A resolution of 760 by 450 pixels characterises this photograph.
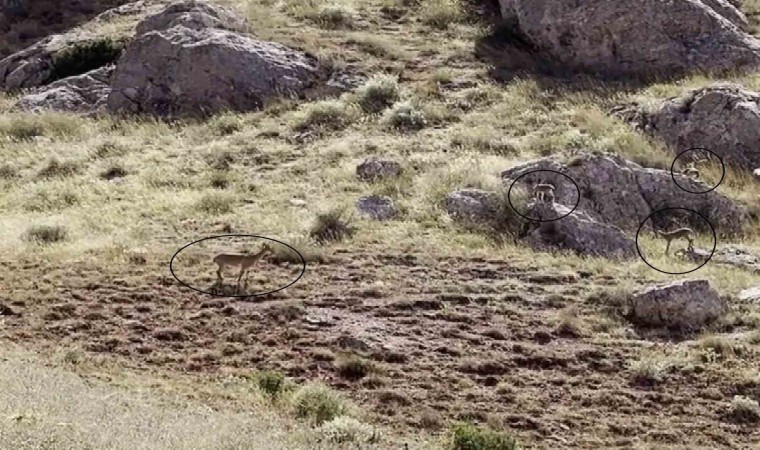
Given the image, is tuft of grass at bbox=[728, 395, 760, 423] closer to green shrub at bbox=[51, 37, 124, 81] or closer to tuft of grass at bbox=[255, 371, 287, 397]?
tuft of grass at bbox=[255, 371, 287, 397]

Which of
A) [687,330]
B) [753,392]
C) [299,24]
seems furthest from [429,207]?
[299,24]

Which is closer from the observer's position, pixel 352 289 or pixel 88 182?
pixel 352 289

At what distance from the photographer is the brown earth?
8844 millimetres

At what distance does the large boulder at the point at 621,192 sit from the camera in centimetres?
1419

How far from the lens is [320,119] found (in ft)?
61.8

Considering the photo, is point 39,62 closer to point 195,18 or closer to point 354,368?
point 195,18

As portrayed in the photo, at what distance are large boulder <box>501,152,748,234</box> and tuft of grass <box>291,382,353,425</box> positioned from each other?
6.47 meters

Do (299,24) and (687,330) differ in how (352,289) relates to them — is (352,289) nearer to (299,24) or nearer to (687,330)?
(687,330)

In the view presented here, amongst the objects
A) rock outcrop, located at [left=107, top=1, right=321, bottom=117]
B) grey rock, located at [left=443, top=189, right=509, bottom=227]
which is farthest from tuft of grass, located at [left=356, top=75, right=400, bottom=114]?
grey rock, located at [left=443, top=189, right=509, bottom=227]

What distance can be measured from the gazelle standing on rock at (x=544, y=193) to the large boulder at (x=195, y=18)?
10.2 m

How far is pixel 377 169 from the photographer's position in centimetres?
1565

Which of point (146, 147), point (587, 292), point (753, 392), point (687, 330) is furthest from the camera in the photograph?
point (146, 147)

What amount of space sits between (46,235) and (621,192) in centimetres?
799

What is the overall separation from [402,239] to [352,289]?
197cm
